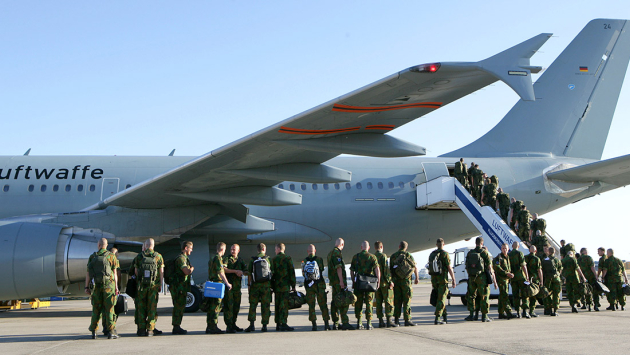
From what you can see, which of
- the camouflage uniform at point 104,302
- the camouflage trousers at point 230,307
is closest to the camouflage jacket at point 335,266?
the camouflage trousers at point 230,307

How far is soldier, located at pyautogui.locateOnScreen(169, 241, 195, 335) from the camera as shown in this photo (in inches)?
340

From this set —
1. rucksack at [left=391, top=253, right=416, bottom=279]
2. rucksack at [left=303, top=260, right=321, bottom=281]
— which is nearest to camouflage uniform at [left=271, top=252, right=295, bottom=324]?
rucksack at [left=303, top=260, right=321, bottom=281]

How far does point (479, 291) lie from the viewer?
9.95 meters

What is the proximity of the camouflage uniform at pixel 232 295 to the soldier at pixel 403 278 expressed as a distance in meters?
2.44

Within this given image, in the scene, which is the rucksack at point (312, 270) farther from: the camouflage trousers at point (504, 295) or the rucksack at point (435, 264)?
the camouflage trousers at point (504, 295)

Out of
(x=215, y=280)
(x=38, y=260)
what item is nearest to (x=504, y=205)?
(x=215, y=280)

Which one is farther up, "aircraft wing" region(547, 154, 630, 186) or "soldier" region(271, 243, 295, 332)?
"aircraft wing" region(547, 154, 630, 186)

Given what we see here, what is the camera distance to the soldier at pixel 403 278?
366 inches

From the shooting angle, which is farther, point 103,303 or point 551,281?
point 551,281

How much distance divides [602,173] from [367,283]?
31.7 feet

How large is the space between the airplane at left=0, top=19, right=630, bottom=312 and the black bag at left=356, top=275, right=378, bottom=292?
2151 mm

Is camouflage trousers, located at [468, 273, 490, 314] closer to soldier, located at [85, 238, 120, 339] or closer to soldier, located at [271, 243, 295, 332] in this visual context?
soldier, located at [271, 243, 295, 332]

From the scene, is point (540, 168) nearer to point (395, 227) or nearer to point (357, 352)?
point (395, 227)

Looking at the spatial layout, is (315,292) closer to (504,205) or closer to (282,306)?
(282,306)
